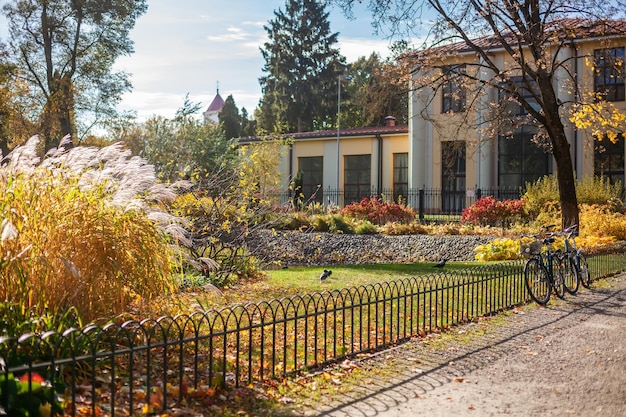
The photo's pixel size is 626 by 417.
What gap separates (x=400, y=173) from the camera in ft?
123

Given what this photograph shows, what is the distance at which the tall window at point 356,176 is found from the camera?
3809cm

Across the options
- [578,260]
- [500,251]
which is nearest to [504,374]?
[578,260]

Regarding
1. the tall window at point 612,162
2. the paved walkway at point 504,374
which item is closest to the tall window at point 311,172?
the tall window at point 612,162

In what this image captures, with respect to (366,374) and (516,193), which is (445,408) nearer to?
(366,374)

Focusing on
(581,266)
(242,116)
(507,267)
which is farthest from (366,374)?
(242,116)

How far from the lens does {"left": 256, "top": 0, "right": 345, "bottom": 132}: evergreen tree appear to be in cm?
5725

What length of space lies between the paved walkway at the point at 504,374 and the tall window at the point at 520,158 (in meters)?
23.6

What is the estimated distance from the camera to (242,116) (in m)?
63.6

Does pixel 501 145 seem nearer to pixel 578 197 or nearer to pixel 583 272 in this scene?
pixel 578 197

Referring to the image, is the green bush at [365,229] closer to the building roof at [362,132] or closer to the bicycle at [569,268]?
the bicycle at [569,268]

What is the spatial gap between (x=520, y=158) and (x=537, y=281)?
75.2 ft

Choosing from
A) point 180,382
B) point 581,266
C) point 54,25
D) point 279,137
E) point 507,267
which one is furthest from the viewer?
point 279,137

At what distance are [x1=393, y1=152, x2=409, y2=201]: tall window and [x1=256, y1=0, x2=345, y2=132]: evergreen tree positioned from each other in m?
20.5

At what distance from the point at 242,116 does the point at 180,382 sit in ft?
196
